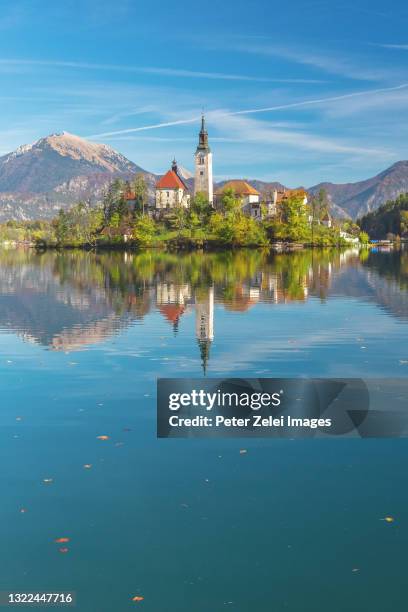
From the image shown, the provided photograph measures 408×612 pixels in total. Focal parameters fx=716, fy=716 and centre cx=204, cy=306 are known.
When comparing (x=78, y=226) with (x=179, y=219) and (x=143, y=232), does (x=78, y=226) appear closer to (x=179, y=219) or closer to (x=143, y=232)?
(x=143, y=232)

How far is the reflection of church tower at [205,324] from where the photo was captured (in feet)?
83.5

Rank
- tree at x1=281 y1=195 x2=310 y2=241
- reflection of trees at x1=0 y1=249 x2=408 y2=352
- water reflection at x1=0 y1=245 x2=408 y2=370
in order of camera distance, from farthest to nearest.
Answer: tree at x1=281 y1=195 x2=310 y2=241 → reflection of trees at x1=0 y1=249 x2=408 y2=352 → water reflection at x1=0 y1=245 x2=408 y2=370

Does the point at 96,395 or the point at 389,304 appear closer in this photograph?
the point at 96,395

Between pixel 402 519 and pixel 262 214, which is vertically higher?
pixel 262 214

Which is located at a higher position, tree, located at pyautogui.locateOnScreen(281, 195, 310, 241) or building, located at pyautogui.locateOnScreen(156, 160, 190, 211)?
building, located at pyautogui.locateOnScreen(156, 160, 190, 211)

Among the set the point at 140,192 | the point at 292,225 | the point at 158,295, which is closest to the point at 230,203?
the point at 292,225

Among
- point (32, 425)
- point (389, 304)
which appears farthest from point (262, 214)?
point (32, 425)

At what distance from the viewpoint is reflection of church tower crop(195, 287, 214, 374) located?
2544 cm

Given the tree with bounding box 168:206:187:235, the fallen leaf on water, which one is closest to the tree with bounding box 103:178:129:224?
the tree with bounding box 168:206:187:235

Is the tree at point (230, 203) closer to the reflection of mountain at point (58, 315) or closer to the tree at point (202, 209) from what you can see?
the tree at point (202, 209)

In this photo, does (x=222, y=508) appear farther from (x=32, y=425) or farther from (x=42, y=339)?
(x=42, y=339)

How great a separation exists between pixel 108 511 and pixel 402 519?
4.68 m

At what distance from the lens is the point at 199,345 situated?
2695 cm

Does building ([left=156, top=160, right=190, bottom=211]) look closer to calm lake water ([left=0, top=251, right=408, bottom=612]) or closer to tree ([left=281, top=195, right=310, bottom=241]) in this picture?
tree ([left=281, top=195, right=310, bottom=241])
